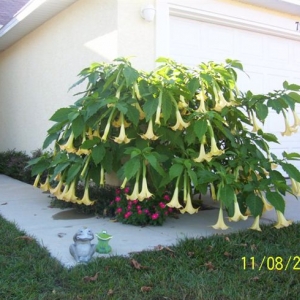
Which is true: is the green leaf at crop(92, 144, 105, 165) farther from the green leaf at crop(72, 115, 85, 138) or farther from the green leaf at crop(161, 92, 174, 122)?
the green leaf at crop(161, 92, 174, 122)

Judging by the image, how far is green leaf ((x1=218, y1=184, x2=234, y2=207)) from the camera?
13.9 feet

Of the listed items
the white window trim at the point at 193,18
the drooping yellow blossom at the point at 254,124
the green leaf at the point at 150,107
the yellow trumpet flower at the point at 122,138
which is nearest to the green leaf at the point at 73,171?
the yellow trumpet flower at the point at 122,138

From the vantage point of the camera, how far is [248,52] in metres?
7.81

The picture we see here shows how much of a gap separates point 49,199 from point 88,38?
8.36 feet

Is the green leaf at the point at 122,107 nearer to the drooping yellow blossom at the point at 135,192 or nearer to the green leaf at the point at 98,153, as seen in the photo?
the green leaf at the point at 98,153

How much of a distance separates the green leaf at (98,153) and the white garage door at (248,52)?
8.51 feet

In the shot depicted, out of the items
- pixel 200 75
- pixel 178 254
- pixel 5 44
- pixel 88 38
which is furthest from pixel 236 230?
pixel 5 44

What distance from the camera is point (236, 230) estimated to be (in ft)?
15.6

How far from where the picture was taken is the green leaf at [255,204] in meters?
4.35

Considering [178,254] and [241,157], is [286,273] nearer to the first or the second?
[178,254]
